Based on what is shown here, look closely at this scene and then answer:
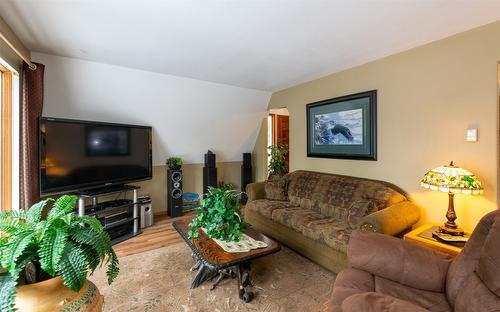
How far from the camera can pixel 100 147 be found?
3.14m

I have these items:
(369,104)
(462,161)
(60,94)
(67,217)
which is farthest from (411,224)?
(60,94)

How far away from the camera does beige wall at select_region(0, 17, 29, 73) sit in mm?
1994

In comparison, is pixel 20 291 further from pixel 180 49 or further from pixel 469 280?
pixel 180 49

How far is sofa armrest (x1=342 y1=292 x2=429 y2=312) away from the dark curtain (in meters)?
3.07

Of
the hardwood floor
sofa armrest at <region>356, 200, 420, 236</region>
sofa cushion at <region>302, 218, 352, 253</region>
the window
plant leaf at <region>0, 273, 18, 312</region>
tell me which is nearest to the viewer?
plant leaf at <region>0, 273, 18, 312</region>

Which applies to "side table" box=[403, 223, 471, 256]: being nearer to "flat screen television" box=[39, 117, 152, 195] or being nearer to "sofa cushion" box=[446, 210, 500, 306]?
"sofa cushion" box=[446, 210, 500, 306]

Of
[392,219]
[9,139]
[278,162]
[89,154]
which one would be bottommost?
[392,219]

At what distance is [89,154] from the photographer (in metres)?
3.04

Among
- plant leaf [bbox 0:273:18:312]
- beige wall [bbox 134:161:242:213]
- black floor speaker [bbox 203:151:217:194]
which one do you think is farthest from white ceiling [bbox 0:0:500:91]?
beige wall [bbox 134:161:242:213]

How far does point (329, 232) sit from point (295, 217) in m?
0.50

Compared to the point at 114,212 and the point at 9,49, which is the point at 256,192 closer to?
the point at 114,212

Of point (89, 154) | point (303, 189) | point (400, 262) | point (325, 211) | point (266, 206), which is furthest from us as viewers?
point (303, 189)

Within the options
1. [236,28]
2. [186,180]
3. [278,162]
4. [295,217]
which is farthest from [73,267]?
[278,162]

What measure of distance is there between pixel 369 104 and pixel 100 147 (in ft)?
11.9
